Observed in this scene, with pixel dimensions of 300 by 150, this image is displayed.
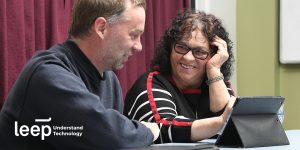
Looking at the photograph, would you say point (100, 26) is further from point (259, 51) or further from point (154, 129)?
point (259, 51)

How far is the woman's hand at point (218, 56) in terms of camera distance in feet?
6.85

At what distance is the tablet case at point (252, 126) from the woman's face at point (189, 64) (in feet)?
1.66

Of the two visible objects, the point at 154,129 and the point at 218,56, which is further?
the point at 218,56

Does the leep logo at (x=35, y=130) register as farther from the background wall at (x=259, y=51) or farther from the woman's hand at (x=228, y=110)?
the background wall at (x=259, y=51)

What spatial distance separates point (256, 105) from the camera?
154cm

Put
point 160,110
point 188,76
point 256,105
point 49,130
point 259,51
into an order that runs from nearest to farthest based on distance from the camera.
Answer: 1. point 49,130
2. point 256,105
3. point 160,110
4. point 188,76
5. point 259,51

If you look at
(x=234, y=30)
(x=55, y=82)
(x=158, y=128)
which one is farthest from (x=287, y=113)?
(x=55, y=82)

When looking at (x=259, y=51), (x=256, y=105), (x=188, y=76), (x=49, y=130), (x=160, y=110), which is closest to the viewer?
(x=49, y=130)

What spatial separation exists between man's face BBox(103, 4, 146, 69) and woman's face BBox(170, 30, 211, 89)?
438mm

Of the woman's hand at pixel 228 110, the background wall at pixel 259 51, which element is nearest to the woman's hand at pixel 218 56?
the woman's hand at pixel 228 110

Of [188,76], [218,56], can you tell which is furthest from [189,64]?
[218,56]

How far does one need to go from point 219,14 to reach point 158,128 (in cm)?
190

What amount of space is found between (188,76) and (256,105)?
538mm

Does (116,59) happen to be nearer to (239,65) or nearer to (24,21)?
(24,21)
